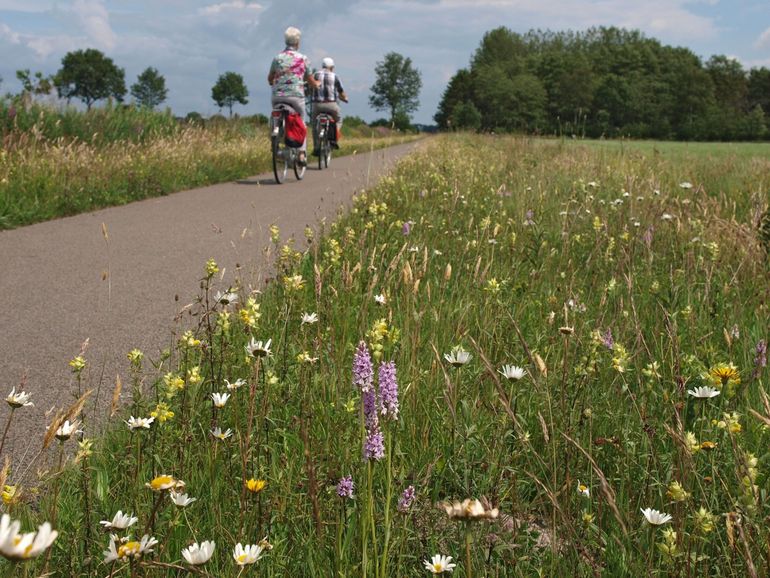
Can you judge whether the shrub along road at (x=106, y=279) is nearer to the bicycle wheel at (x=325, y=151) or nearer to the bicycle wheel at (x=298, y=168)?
the bicycle wheel at (x=298, y=168)

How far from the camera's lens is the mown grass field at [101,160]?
28.9 ft

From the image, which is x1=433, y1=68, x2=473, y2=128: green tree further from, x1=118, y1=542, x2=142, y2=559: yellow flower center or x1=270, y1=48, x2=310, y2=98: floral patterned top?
x1=118, y1=542, x2=142, y2=559: yellow flower center

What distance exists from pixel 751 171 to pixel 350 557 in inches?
521

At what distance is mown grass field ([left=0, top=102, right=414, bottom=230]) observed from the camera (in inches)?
347

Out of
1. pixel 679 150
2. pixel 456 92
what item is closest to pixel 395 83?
pixel 456 92

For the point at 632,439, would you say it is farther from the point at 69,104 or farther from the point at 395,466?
the point at 69,104

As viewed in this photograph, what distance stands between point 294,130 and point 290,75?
930 millimetres

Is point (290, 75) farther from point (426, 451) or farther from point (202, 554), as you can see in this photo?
point (202, 554)

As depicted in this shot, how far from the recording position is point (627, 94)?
239 feet

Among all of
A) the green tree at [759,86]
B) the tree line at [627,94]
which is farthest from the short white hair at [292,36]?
the green tree at [759,86]

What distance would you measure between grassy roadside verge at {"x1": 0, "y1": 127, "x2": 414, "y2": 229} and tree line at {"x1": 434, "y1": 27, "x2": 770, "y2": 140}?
24434 mm

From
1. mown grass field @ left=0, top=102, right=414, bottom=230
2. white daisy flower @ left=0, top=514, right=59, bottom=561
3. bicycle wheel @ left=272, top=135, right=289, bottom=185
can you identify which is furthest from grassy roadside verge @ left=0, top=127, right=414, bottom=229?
white daisy flower @ left=0, top=514, right=59, bottom=561

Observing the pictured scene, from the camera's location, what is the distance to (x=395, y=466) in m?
2.31

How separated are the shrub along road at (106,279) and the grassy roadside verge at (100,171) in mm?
367
